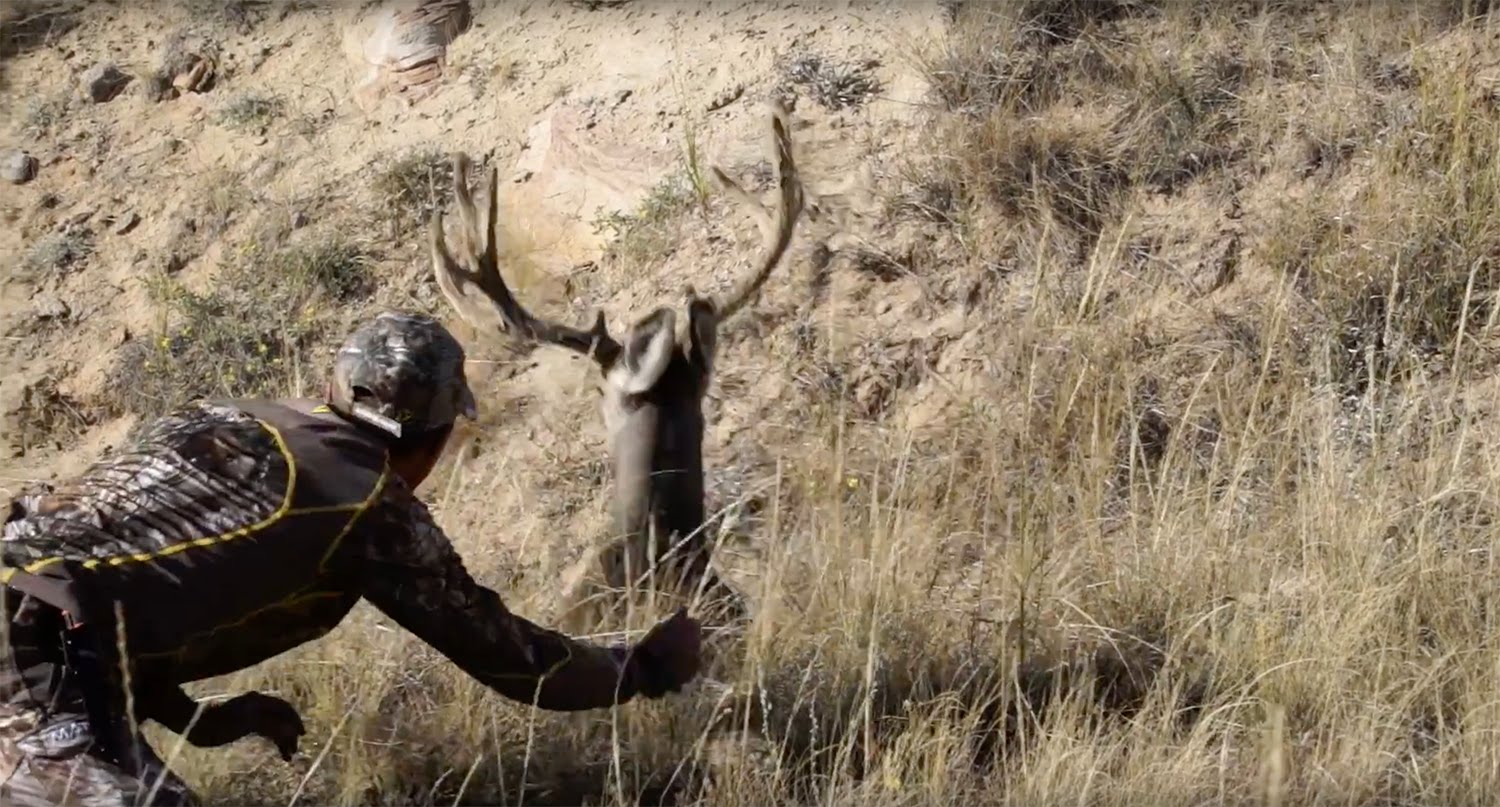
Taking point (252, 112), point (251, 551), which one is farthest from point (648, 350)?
point (252, 112)

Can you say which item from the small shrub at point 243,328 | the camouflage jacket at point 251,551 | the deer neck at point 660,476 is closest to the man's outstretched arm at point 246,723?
the camouflage jacket at point 251,551

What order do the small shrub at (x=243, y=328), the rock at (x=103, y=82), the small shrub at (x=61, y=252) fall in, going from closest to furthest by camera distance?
the small shrub at (x=243, y=328), the small shrub at (x=61, y=252), the rock at (x=103, y=82)

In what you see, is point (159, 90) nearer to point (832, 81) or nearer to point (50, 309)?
point (50, 309)

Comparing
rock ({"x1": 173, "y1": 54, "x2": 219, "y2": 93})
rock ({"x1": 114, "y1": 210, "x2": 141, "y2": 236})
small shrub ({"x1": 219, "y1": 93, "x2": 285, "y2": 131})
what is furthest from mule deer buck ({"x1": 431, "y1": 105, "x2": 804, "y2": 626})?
rock ({"x1": 173, "y1": 54, "x2": 219, "y2": 93})

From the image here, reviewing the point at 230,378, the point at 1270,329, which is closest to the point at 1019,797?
the point at 1270,329

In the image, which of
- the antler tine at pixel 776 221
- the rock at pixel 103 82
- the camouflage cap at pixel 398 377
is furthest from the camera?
the rock at pixel 103 82

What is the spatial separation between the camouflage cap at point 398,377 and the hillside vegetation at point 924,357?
0.71m

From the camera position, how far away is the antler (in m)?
5.49

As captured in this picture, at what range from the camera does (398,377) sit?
427 centimetres

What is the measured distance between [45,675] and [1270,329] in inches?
169

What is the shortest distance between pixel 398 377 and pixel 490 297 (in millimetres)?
1312

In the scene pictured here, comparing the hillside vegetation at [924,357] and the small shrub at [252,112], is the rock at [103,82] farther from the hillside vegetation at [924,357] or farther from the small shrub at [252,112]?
the small shrub at [252,112]

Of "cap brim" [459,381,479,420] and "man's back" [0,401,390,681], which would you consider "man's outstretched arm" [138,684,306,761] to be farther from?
"cap brim" [459,381,479,420]

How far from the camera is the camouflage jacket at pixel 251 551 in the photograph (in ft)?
13.1
